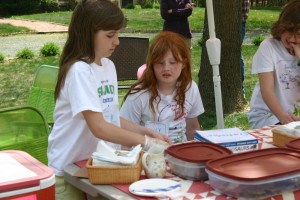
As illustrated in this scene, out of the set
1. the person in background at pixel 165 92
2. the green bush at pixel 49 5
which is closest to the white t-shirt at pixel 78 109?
the person in background at pixel 165 92

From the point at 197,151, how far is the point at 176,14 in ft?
17.0

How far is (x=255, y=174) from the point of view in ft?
5.64

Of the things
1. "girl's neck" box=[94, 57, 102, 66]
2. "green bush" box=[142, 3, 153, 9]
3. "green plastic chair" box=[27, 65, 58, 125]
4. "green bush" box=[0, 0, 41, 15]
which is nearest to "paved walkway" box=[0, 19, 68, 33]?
"green bush" box=[0, 0, 41, 15]

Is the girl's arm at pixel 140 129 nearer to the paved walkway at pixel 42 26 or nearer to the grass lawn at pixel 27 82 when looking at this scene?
the grass lawn at pixel 27 82

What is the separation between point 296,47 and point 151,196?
5.40 ft

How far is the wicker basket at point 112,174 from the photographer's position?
186 centimetres

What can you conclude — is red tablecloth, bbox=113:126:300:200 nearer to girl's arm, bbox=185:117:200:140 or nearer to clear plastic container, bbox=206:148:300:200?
clear plastic container, bbox=206:148:300:200

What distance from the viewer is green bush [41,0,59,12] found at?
80.0ft

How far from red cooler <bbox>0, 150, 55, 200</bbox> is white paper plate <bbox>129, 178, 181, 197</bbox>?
0.28 m

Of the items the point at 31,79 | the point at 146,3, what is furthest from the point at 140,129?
the point at 146,3

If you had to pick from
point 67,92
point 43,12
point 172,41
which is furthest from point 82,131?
point 43,12

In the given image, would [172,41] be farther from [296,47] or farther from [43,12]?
[43,12]

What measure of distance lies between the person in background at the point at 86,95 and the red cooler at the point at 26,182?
0.39 metres

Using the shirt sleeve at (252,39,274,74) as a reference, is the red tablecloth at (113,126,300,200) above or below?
below
